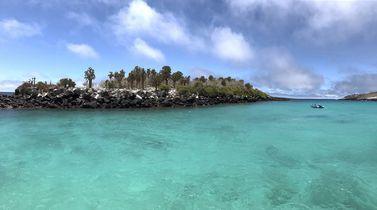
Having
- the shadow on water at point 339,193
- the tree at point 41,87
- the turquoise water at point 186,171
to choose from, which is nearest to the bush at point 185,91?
the tree at point 41,87

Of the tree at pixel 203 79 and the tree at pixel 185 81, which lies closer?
the tree at pixel 185 81

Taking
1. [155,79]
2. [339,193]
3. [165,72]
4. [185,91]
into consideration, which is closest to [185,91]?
[185,91]

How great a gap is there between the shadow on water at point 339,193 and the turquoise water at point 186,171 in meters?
0.06

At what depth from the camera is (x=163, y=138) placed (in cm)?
3794

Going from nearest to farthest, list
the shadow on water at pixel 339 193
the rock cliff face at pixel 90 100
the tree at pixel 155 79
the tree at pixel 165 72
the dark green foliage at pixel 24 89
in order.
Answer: the shadow on water at pixel 339 193, the rock cliff face at pixel 90 100, the dark green foliage at pixel 24 89, the tree at pixel 155 79, the tree at pixel 165 72

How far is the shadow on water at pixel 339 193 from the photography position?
16.6 metres

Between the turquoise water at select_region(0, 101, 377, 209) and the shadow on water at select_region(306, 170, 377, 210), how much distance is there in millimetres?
56

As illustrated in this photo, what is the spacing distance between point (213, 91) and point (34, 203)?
4673 inches

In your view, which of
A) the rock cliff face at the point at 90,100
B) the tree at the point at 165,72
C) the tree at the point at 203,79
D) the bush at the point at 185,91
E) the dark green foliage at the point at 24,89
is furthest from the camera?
the tree at the point at 203,79

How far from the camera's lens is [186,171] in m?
23.1

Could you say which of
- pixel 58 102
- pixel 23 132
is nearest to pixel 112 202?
pixel 23 132

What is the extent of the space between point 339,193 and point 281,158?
916 cm

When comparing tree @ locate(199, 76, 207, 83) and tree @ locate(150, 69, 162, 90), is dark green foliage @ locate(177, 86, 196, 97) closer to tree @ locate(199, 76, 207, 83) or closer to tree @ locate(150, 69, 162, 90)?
tree @ locate(150, 69, 162, 90)

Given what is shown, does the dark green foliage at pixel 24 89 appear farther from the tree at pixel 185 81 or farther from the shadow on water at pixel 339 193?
the shadow on water at pixel 339 193
